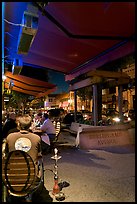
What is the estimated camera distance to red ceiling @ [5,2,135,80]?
23.0ft

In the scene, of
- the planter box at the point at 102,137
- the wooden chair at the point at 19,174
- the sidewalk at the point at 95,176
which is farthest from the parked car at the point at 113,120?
the wooden chair at the point at 19,174

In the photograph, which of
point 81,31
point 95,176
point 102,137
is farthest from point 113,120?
point 95,176

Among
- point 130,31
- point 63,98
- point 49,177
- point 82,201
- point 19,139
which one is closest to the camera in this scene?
point 19,139

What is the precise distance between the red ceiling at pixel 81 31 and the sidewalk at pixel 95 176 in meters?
3.99

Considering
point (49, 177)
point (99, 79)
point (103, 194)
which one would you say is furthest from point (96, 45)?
→ point (103, 194)

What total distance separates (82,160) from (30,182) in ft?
14.0

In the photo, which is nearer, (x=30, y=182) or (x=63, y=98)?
(x=30, y=182)

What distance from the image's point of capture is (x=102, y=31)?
8539 millimetres

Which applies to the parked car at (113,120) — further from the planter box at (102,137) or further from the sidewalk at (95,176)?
the sidewalk at (95,176)

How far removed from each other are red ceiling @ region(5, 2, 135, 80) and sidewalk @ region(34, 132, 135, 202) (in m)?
3.99

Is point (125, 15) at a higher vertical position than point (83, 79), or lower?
higher

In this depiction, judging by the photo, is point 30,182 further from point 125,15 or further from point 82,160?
point 125,15

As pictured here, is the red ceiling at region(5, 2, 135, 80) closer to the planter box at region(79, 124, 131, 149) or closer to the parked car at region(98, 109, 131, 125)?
the parked car at region(98, 109, 131, 125)

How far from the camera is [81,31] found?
8.77 m
